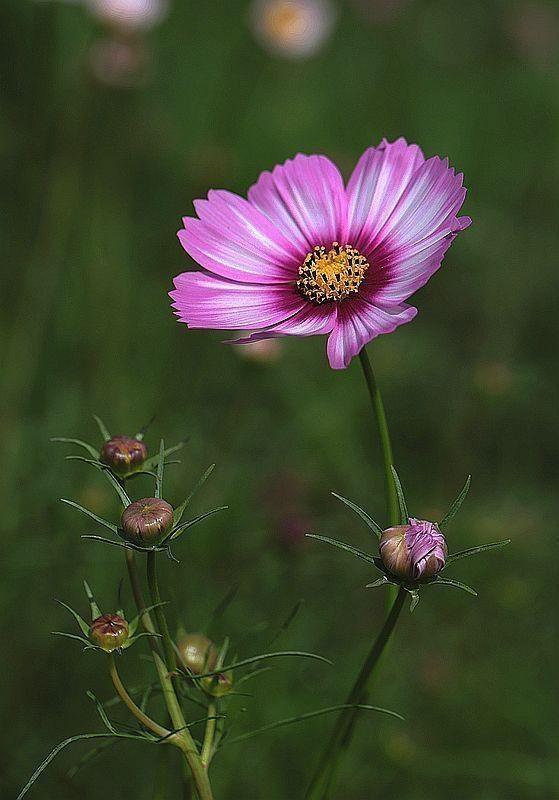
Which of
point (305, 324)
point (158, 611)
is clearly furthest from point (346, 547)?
point (305, 324)

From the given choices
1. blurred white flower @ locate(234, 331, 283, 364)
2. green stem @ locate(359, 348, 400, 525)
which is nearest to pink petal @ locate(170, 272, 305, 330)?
green stem @ locate(359, 348, 400, 525)

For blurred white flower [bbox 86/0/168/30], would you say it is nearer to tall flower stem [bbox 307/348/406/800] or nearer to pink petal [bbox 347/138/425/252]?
pink petal [bbox 347/138/425/252]

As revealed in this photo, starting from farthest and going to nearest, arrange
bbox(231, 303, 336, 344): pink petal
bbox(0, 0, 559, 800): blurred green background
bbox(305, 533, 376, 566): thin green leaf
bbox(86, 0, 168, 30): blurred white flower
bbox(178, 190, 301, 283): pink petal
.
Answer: bbox(86, 0, 168, 30): blurred white flower → bbox(0, 0, 559, 800): blurred green background → bbox(178, 190, 301, 283): pink petal → bbox(231, 303, 336, 344): pink petal → bbox(305, 533, 376, 566): thin green leaf

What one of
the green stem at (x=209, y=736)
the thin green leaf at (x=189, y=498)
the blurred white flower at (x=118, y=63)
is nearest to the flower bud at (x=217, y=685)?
the green stem at (x=209, y=736)

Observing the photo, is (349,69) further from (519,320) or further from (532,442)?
(532,442)

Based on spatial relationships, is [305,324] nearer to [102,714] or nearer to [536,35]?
[102,714]

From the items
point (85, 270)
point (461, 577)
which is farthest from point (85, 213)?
point (461, 577)

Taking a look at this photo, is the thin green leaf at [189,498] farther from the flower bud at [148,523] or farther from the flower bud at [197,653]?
the flower bud at [197,653]

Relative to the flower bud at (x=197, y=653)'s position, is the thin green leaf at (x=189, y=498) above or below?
above
